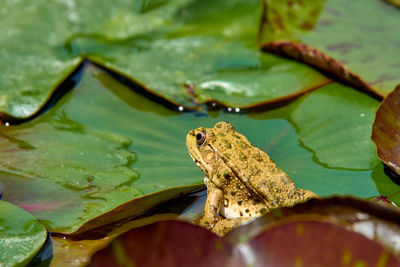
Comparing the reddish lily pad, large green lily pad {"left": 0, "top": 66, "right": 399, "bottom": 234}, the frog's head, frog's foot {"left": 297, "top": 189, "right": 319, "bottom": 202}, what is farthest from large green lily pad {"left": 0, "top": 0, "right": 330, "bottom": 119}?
the reddish lily pad

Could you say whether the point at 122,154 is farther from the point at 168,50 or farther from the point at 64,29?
the point at 64,29

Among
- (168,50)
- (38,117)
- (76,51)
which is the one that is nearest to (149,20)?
(168,50)

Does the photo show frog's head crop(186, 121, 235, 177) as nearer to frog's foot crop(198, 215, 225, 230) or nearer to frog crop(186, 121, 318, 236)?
frog crop(186, 121, 318, 236)

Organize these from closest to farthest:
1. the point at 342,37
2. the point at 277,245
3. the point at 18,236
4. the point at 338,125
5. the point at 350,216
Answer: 1. the point at 277,245
2. the point at 350,216
3. the point at 18,236
4. the point at 338,125
5. the point at 342,37

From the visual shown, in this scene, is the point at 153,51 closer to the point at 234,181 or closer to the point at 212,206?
the point at 234,181

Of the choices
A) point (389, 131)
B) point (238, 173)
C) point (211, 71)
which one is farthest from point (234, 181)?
point (211, 71)

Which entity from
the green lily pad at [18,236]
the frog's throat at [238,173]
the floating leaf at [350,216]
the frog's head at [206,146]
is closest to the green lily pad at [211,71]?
the frog's head at [206,146]
